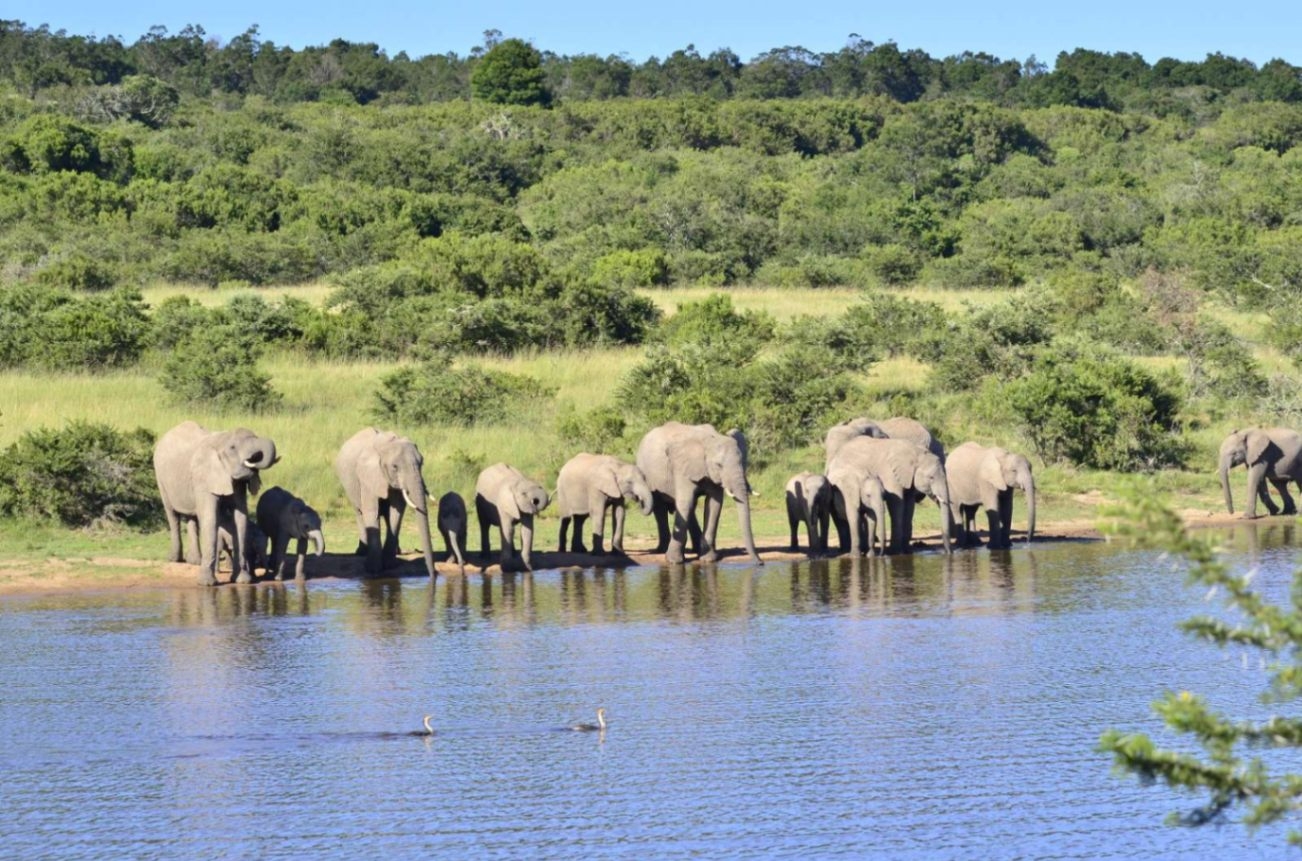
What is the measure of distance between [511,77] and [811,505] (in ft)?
215

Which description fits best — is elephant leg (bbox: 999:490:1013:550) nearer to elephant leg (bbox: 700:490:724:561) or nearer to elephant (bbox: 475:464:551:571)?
elephant leg (bbox: 700:490:724:561)

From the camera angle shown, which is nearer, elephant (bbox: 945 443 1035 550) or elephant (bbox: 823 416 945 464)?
elephant (bbox: 945 443 1035 550)

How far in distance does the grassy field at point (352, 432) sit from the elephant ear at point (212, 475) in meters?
2.06

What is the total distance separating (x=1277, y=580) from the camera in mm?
20188

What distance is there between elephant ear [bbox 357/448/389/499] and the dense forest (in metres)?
5.95

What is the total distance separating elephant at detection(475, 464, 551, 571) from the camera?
20.3 meters

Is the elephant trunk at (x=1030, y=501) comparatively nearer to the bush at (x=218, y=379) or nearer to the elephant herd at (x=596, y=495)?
the elephant herd at (x=596, y=495)

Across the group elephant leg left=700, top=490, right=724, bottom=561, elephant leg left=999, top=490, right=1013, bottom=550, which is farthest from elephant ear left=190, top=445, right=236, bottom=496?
elephant leg left=999, top=490, right=1013, bottom=550

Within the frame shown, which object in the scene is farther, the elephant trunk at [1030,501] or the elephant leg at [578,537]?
the elephant trunk at [1030,501]

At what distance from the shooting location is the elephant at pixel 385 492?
2020 centimetres

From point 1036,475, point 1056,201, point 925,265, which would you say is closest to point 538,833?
point 1036,475

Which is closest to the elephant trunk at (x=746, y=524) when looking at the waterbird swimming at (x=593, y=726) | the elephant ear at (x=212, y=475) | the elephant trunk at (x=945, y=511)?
the elephant trunk at (x=945, y=511)

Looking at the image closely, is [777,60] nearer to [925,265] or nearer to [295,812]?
[925,265]

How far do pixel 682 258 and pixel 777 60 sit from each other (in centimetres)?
6879
